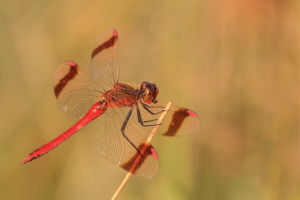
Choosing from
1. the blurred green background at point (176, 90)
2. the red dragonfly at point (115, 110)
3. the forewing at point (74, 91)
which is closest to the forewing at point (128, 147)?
the red dragonfly at point (115, 110)

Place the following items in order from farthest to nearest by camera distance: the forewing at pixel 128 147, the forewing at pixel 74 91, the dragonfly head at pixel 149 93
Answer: the forewing at pixel 74 91
the dragonfly head at pixel 149 93
the forewing at pixel 128 147

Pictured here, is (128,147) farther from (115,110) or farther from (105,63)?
(105,63)

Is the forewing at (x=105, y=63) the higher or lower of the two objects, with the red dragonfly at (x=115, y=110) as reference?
higher

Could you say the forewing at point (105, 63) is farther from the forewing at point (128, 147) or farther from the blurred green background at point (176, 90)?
the blurred green background at point (176, 90)

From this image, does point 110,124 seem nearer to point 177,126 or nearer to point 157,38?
point 177,126

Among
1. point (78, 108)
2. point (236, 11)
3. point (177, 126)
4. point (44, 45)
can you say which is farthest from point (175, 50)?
point (177, 126)

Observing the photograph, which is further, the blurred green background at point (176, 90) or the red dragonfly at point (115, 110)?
the blurred green background at point (176, 90)

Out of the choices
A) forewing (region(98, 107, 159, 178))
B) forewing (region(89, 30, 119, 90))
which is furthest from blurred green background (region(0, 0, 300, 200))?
forewing (region(89, 30, 119, 90))
